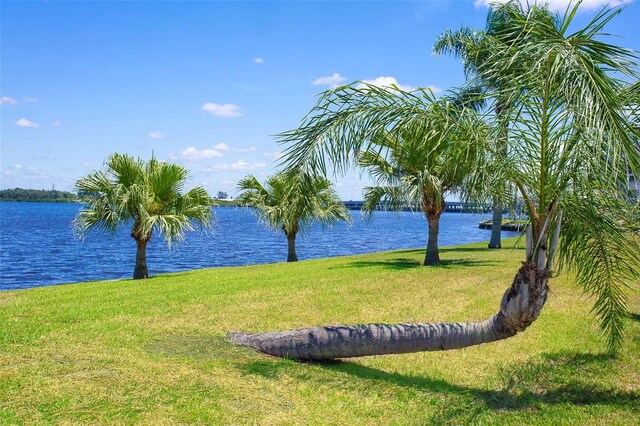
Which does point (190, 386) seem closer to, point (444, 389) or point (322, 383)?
point (322, 383)

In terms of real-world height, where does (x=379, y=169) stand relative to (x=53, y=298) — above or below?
above

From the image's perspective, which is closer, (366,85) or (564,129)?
(564,129)

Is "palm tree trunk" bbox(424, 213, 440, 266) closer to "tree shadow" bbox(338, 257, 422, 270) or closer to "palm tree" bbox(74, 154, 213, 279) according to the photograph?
"tree shadow" bbox(338, 257, 422, 270)

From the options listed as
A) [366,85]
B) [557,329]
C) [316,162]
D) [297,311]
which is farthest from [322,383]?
[557,329]

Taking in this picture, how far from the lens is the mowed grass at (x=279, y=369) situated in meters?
4.79

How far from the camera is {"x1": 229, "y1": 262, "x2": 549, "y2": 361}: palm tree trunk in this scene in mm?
5578

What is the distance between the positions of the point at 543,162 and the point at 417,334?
2.35 metres

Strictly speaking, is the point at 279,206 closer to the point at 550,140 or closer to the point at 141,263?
the point at 141,263

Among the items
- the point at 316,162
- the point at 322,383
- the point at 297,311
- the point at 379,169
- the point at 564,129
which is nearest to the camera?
the point at 564,129

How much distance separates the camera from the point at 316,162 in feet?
20.2

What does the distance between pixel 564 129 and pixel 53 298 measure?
1023 cm

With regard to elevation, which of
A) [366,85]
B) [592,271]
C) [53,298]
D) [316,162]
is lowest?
[53,298]

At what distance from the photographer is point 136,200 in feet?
51.6

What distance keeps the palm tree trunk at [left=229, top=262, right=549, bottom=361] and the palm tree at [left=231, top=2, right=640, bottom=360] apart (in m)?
0.01
